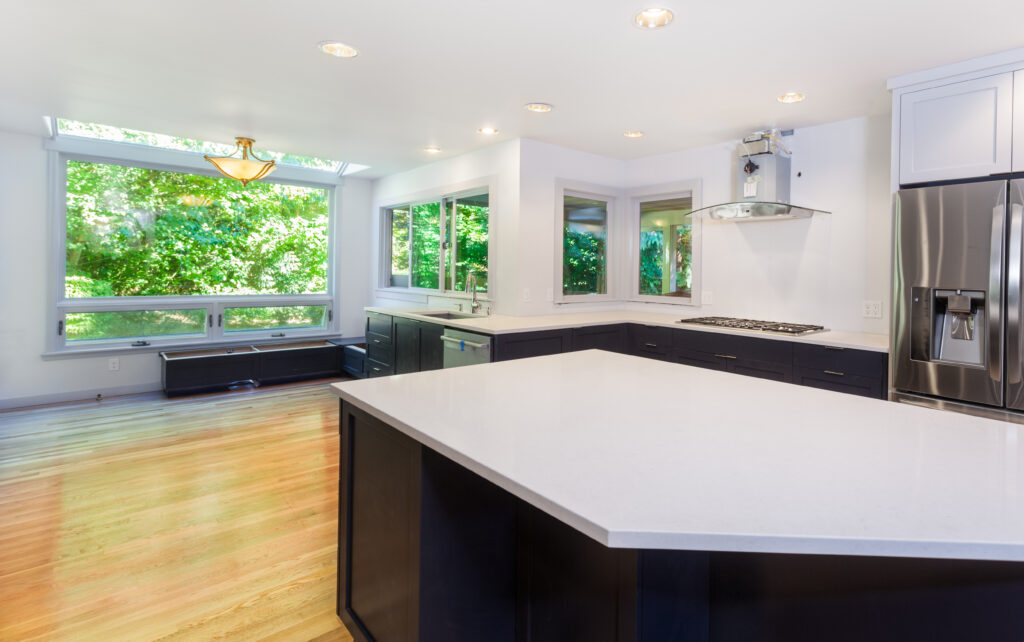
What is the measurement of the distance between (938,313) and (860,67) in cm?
130

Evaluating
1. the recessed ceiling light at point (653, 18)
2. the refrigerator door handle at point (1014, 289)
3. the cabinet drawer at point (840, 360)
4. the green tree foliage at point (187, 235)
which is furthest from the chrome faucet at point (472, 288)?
the refrigerator door handle at point (1014, 289)

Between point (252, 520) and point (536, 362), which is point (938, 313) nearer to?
point (536, 362)

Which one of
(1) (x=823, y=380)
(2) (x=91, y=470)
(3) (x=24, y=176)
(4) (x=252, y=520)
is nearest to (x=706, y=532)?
(4) (x=252, y=520)

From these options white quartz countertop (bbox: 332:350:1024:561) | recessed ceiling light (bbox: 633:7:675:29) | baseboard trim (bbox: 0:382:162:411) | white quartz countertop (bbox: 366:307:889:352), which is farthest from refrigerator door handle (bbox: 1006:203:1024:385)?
baseboard trim (bbox: 0:382:162:411)

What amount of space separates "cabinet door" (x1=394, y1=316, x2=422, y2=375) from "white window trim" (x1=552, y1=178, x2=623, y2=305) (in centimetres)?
127

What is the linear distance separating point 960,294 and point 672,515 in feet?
8.40

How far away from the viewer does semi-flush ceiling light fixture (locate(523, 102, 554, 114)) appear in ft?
11.2

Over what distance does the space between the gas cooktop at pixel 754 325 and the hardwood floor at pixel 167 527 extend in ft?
8.99

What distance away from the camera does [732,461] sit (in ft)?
3.56

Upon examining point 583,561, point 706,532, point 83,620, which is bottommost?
point 83,620

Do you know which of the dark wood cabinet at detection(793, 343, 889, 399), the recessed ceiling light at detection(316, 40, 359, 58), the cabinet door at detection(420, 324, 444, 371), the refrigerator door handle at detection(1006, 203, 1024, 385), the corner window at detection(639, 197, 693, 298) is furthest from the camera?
the corner window at detection(639, 197, 693, 298)

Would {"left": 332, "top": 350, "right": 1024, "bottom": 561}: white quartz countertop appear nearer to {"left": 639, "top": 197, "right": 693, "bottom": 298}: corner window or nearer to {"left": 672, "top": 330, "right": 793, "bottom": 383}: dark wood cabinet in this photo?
{"left": 672, "top": 330, "right": 793, "bottom": 383}: dark wood cabinet

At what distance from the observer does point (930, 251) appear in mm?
2596

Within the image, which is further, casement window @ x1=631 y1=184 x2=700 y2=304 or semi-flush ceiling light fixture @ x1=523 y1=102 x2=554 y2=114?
casement window @ x1=631 y1=184 x2=700 y2=304
